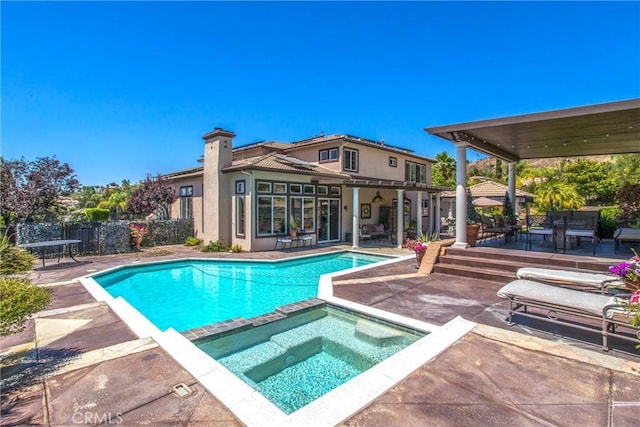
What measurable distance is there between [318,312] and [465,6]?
1247cm

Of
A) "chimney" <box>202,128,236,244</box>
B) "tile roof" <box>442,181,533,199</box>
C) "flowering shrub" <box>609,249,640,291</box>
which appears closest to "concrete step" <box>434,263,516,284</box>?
"flowering shrub" <box>609,249,640,291</box>

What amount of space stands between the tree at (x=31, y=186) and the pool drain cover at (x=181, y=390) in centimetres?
1466

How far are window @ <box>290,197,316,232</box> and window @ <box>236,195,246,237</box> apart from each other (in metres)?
2.45

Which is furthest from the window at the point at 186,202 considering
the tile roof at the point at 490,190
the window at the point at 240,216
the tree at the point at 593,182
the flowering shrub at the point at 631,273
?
the tree at the point at 593,182

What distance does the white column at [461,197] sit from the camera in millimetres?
9133

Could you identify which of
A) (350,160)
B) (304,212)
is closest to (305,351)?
(304,212)

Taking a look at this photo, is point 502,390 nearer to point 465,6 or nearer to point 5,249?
point 5,249

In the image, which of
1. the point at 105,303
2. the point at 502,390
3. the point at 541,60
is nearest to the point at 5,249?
the point at 105,303

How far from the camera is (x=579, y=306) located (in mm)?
4141

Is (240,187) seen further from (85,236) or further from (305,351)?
(305,351)

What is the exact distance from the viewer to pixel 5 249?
15.6 ft

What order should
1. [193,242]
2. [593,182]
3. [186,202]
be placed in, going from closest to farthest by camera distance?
[193,242], [186,202], [593,182]

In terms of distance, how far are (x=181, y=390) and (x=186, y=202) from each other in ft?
58.9

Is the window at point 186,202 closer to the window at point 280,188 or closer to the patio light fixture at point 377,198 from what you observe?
the window at point 280,188
